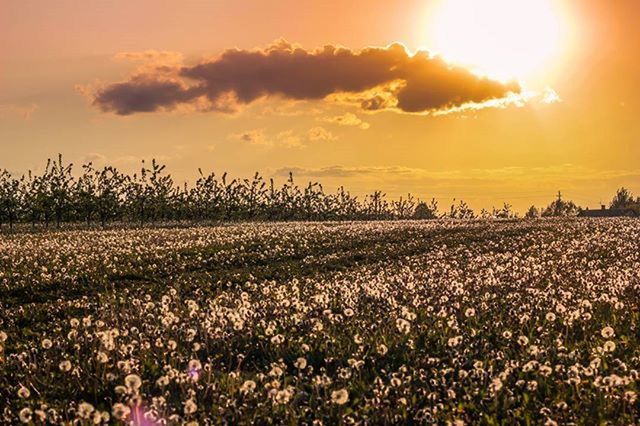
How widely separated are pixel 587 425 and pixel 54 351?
29.2 ft

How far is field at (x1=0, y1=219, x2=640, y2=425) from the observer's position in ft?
26.9

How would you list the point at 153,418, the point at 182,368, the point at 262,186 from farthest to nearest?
the point at 262,186
the point at 182,368
the point at 153,418

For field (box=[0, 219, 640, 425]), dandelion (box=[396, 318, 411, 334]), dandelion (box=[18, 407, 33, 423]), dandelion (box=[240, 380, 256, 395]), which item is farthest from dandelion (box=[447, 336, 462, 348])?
dandelion (box=[18, 407, 33, 423])

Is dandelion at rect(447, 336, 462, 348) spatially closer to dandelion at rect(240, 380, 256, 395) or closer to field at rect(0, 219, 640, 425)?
field at rect(0, 219, 640, 425)

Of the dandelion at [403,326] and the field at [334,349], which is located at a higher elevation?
the dandelion at [403,326]

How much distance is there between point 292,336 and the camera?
11914 mm

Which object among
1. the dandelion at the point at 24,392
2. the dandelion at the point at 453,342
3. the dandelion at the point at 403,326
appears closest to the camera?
the dandelion at the point at 24,392

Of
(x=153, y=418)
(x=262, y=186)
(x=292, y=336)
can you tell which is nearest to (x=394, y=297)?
(x=292, y=336)

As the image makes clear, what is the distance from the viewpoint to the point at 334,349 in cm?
1087

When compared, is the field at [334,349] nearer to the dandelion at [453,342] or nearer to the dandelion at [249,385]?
the dandelion at [249,385]

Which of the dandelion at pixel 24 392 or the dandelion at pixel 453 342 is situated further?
the dandelion at pixel 453 342

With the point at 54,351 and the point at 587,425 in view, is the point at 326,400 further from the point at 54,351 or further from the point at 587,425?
the point at 54,351

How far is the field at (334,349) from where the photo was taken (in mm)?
8203

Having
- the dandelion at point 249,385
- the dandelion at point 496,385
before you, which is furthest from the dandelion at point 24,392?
the dandelion at point 496,385
